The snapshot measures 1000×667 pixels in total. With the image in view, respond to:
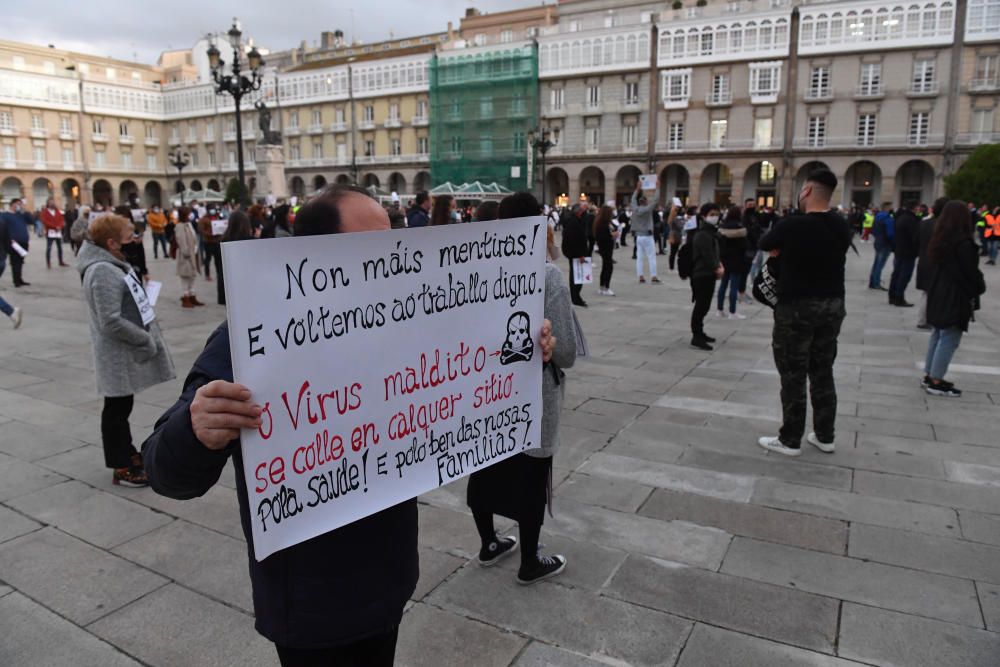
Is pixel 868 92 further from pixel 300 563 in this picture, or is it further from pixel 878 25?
pixel 300 563

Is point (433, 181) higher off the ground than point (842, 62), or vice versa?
point (842, 62)

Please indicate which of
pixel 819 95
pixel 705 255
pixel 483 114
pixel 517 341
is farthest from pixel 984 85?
pixel 517 341

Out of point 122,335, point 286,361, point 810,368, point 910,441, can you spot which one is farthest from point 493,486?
point 910,441

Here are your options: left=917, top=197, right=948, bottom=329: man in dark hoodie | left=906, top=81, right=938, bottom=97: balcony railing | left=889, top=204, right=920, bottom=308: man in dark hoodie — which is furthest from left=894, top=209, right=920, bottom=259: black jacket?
left=906, top=81, right=938, bottom=97: balcony railing

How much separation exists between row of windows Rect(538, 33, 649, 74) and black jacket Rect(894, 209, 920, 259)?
38.1 m

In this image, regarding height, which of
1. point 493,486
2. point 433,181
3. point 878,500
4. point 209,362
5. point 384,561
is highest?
point 433,181

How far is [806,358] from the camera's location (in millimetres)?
4531

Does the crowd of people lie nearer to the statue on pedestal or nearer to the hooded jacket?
the hooded jacket

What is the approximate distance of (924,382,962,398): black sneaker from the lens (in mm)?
6062

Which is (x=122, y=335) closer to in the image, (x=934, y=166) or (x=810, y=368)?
(x=810, y=368)

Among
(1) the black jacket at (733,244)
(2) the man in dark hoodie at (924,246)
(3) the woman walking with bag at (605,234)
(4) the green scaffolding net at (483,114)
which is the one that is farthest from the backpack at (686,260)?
(4) the green scaffolding net at (483,114)

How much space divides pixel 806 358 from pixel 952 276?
90.4 inches

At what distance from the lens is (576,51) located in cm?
4794

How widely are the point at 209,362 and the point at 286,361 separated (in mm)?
168
